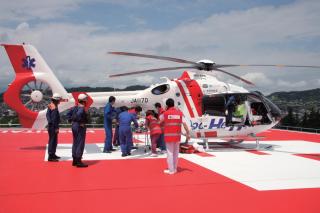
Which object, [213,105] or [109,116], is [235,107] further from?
[109,116]

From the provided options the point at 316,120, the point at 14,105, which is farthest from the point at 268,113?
the point at 316,120

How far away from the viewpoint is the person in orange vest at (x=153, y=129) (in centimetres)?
1049

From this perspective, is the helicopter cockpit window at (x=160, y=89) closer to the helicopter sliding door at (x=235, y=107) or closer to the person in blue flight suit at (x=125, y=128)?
the helicopter sliding door at (x=235, y=107)

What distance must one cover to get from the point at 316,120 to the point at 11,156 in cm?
5595

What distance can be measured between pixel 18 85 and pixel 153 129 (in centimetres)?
498

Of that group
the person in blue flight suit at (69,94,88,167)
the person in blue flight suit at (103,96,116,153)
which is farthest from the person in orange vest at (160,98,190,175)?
the person in blue flight suit at (103,96,116,153)

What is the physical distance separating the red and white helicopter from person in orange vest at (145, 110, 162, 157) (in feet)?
3.70

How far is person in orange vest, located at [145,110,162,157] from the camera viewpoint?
10.5m

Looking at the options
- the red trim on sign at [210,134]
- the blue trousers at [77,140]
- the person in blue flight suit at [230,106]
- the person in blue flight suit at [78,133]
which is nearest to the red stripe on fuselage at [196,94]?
the red trim on sign at [210,134]

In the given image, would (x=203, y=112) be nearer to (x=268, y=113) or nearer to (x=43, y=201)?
(x=268, y=113)

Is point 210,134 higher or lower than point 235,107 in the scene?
lower

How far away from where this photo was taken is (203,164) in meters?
8.89

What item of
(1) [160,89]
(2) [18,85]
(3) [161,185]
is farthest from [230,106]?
(2) [18,85]

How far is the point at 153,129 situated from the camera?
10.5 metres
